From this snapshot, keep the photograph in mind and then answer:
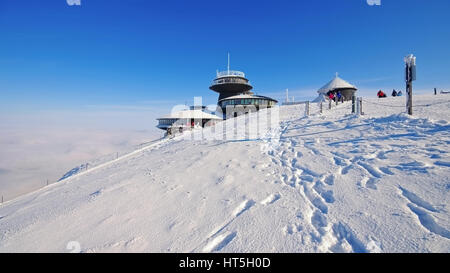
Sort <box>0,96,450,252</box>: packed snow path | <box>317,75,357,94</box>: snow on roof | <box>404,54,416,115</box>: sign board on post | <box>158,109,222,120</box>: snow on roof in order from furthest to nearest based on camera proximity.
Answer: <box>158,109,222,120</box>: snow on roof → <box>317,75,357,94</box>: snow on roof → <box>404,54,416,115</box>: sign board on post → <box>0,96,450,252</box>: packed snow path

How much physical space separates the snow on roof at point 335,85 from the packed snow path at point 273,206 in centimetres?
3417

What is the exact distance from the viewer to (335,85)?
39625 mm

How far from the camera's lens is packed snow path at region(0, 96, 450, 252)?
12.3 ft

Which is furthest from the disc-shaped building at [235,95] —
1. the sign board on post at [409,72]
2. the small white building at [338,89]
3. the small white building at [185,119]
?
the sign board on post at [409,72]

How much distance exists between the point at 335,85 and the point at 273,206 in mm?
42332

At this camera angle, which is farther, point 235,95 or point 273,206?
point 235,95

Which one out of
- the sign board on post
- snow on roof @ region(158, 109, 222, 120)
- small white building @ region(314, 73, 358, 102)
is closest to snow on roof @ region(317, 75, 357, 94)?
small white building @ region(314, 73, 358, 102)

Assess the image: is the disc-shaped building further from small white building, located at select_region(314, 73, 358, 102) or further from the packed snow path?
the packed snow path

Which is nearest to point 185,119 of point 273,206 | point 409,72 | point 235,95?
point 235,95

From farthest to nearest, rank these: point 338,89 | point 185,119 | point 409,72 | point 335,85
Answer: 1. point 185,119
2. point 335,85
3. point 338,89
4. point 409,72

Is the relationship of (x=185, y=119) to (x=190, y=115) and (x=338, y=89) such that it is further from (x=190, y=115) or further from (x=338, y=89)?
(x=338, y=89)

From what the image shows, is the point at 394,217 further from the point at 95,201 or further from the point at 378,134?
the point at 95,201

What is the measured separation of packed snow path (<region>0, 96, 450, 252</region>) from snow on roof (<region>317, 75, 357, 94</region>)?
1345 inches

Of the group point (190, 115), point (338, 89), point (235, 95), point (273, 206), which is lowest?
point (273, 206)
